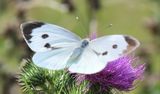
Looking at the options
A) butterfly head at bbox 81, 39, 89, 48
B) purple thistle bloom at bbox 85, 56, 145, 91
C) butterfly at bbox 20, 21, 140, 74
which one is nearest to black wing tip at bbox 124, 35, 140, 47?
butterfly at bbox 20, 21, 140, 74

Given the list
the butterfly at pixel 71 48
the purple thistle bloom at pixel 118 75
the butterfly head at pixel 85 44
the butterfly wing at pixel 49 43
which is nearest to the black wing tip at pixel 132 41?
the butterfly at pixel 71 48

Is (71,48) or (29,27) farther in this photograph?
(29,27)

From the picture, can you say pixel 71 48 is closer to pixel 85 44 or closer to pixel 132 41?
pixel 85 44

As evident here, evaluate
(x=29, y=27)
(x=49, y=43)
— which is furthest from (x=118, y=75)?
(x=29, y=27)

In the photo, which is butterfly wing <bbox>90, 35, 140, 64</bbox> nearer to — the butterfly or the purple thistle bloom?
the butterfly

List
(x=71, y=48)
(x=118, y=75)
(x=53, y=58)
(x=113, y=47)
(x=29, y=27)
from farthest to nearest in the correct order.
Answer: (x=118, y=75) < (x=29, y=27) < (x=71, y=48) < (x=53, y=58) < (x=113, y=47)

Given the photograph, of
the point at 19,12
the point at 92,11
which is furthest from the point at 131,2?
the point at 19,12

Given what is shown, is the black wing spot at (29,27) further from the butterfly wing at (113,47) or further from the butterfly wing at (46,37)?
the butterfly wing at (113,47)
